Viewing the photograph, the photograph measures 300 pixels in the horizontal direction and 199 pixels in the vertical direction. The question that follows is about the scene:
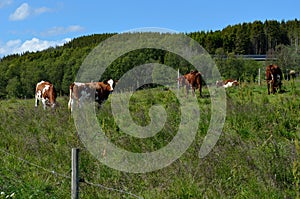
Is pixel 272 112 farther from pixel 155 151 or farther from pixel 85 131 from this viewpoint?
pixel 85 131

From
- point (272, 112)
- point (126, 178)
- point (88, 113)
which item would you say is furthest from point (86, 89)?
point (126, 178)

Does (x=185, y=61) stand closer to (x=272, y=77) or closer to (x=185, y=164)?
(x=272, y=77)

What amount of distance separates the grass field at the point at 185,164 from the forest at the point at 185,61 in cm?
590

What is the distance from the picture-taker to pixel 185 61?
42.6 meters

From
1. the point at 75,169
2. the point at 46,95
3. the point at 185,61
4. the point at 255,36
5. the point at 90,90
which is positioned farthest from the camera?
the point at 255,36

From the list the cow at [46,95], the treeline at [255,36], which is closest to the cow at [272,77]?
the cow at [46,95]

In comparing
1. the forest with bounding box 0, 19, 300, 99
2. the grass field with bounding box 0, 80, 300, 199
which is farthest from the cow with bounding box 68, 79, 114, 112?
the grass field with bounding box 0, 80, 300, 199

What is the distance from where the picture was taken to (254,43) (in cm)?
10925

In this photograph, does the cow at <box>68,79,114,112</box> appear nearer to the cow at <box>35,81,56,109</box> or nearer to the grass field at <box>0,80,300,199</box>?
the cow at <box>35,81,56,109</box>

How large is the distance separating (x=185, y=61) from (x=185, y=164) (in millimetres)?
37317

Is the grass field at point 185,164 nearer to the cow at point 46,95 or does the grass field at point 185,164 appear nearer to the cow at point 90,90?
the cow at point 90,90

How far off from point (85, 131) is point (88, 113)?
8.48ft

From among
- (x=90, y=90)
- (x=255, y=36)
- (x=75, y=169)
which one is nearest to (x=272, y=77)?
(x=90, y=90)

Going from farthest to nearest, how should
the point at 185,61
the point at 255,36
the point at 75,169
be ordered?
1. the point at 255,36
2. the point at 185,61
3. the point at 75,169
